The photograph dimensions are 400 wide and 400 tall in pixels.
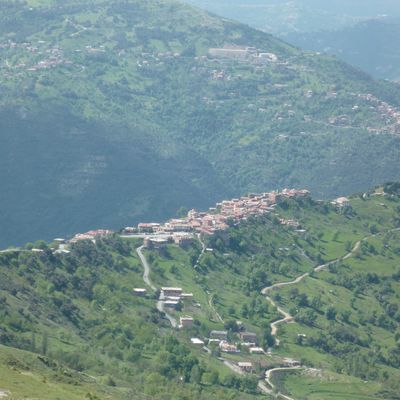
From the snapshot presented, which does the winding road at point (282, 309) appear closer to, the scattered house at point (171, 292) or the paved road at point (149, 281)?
the scattered house at point (171, 292)

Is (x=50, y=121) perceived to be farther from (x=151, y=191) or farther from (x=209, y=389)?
(x=209, y=389)

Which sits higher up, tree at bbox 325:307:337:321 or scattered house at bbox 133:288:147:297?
scattered house at bbox 133:288:147:297

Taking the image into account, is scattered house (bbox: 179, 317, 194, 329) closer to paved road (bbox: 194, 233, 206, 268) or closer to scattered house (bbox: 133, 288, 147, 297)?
scattered house (bbox: 133, 288, 147, 297)

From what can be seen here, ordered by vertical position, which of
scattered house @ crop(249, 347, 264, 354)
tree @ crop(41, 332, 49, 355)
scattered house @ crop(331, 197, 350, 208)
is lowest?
scattered house @ crop(249, 347, 264, 354)

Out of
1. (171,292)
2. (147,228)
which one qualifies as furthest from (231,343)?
(147,228)

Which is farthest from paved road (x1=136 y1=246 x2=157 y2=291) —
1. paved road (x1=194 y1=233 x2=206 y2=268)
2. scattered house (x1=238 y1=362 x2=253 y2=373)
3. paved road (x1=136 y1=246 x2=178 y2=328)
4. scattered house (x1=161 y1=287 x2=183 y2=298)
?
scattered house (x1=238 y1=362 x2=253 y2=373)

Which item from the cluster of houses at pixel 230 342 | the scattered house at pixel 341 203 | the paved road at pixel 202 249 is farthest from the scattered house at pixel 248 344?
the scattered house at pixel 341 203

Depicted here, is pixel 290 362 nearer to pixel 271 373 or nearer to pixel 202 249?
pixel 271 373
